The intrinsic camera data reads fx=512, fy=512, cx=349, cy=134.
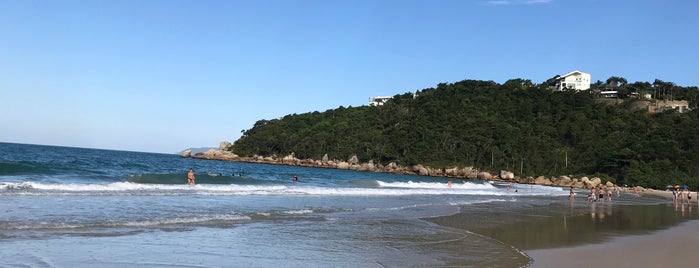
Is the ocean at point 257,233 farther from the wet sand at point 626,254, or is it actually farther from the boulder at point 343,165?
the boulder at point 343,165

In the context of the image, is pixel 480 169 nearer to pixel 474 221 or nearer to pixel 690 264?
pixel 474 221

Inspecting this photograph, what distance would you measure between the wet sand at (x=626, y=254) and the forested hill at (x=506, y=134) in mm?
56534

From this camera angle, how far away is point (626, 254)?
35.5 ft

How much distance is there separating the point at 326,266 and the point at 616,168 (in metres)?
72.2

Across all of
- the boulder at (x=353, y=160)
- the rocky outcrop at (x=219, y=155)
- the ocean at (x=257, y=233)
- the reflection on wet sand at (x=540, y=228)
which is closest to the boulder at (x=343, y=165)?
the boulder at (x=353, y=160)

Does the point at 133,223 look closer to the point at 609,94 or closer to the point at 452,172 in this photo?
the point at 452,172

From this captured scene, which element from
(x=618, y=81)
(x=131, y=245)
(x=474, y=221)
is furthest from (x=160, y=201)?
(x=618, y=81)

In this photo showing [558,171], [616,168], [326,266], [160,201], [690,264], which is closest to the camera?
[326,266]

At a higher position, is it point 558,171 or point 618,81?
point 618,81

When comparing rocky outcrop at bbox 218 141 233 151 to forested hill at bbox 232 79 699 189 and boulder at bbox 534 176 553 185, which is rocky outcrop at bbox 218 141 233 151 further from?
boulder at bbox 534 176 553 185

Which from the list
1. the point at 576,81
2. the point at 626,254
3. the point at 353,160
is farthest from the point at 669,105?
the point at 626,254

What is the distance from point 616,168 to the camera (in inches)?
2776

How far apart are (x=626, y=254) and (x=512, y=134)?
8191 cm

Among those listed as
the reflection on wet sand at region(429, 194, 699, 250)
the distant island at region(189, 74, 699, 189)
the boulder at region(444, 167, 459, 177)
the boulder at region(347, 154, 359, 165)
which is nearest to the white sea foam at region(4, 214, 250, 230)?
the reflection on wet sand at region(429, 194, 699, 250)
